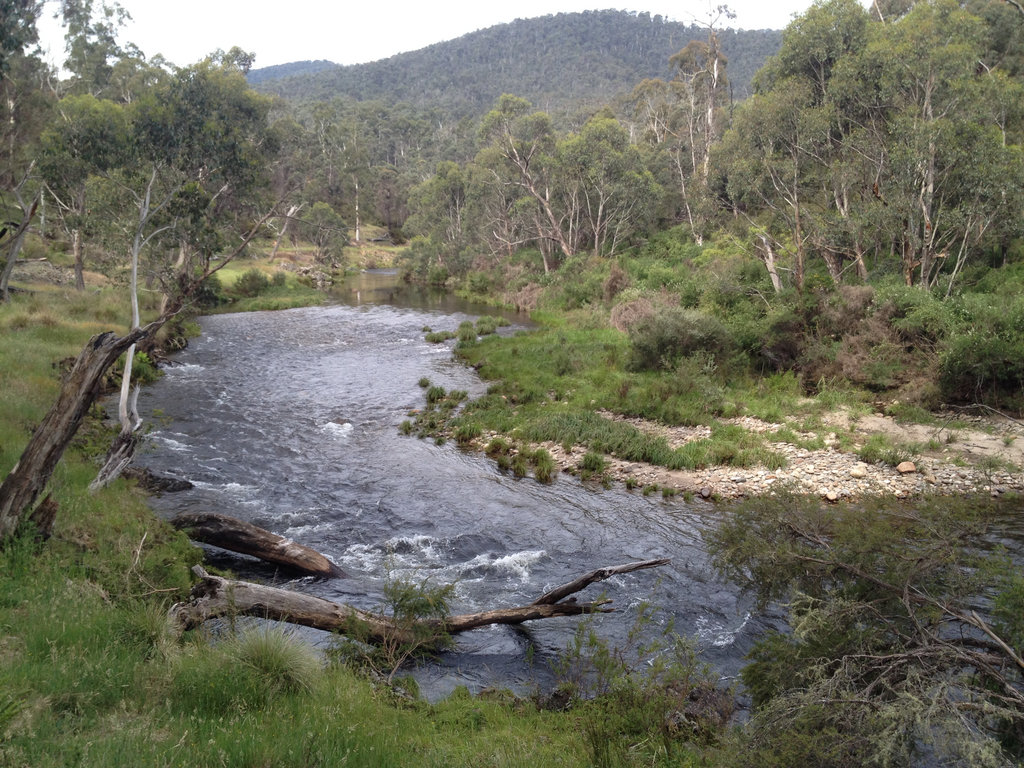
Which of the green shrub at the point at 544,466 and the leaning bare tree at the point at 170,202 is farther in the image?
the green shrub at the point at 544,466

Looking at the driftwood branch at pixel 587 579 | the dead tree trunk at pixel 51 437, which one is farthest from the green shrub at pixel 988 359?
the dead tree trunk at pixel 51 437

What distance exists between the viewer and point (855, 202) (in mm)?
24984

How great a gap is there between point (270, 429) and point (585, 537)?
10.5 m

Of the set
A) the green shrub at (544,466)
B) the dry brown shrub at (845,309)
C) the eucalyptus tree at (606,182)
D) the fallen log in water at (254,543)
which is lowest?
the green shrub at (544,466)

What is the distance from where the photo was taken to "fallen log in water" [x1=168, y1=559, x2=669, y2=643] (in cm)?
733

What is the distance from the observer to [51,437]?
25.1 feet

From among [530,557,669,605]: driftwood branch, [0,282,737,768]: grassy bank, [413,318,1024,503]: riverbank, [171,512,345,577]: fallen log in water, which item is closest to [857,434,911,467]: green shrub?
[413,318,1024,503]: riverbank

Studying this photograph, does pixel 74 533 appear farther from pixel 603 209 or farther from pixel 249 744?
pixel 603 209

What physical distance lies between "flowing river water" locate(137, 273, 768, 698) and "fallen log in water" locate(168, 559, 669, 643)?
1.52 ft

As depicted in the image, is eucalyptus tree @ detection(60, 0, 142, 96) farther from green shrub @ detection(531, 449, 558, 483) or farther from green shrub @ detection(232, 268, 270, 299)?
green shrub @ detection(531, 449, 558, 483)

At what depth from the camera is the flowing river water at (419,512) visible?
8.76 meters

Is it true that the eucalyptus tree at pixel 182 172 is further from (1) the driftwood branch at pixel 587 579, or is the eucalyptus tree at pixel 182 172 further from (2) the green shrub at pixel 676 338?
(1) the driftwood branch at pixel 587 579

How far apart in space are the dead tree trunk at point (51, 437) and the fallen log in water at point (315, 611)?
6.89ft

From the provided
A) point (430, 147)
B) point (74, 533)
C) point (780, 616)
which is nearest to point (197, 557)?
point (74, 533)
